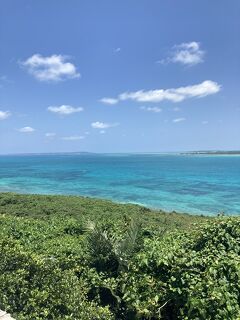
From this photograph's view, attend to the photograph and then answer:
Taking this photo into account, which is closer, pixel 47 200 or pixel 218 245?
pixel 218 245

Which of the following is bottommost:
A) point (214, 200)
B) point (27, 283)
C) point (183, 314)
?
point (214, 200)

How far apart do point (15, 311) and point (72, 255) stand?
7.99 ft

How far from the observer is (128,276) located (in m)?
6.78

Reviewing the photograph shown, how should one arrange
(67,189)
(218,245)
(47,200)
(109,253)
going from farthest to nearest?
(67,189) < (47,200) < (109,253) < (218,245)

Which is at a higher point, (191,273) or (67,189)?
(191,273)

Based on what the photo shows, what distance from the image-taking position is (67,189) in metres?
51.6

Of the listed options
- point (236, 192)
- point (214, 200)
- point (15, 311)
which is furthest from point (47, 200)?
point (236, 192)

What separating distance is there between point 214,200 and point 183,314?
3636 centimetres

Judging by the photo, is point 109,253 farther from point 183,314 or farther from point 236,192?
point 236,192

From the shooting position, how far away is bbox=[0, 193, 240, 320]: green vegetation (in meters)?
5.51

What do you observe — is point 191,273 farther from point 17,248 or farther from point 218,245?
point 17,248

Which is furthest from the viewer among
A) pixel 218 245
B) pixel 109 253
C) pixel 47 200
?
pixel 47 200

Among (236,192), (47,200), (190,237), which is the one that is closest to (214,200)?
(236,192)

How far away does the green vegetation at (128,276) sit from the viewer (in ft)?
18.1
